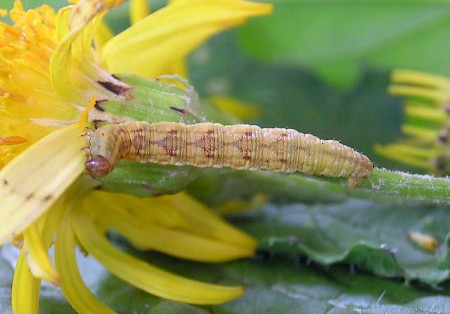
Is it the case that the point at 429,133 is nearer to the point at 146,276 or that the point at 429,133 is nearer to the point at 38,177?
the point at 146,276

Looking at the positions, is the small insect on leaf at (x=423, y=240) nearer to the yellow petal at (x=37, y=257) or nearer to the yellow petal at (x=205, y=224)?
the yellow petal at (x=205, y=224)

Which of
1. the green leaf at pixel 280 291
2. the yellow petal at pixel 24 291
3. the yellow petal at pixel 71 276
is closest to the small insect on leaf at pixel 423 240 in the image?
the green leaf at pixel 280 291

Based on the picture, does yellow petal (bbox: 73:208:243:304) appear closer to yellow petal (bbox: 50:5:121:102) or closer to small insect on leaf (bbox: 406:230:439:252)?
yellow petal (bbox: 50:5:121:102)

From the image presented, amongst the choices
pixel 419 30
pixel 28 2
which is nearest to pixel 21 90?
pixel 28 2

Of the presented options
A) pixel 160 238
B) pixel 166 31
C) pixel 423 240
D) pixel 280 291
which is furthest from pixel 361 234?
pixel 166 31

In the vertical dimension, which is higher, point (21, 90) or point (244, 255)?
point (21, 90)

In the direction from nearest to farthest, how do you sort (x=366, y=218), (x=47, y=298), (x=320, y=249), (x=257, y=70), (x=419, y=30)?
(x=47, y=298) → (x=320, y=249) → (x=366, y=218) → (x=419, y=30) → (x=257, y=70)

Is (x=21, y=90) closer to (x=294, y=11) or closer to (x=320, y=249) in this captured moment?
(x=320, y=249)
